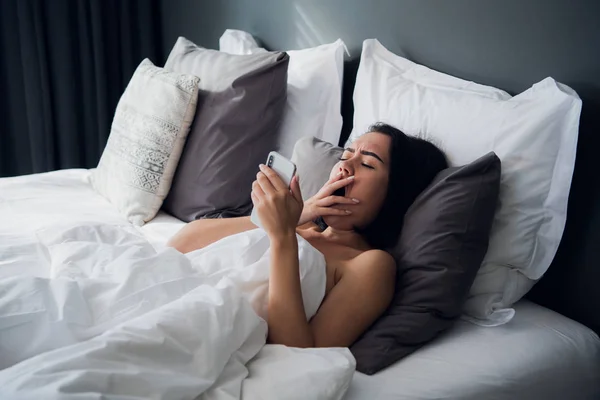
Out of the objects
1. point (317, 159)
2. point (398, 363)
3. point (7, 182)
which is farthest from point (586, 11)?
point (7, 182)

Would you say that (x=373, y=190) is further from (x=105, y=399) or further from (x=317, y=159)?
(x=105, y=399)

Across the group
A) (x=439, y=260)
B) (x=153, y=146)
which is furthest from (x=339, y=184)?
(x=153, y=146)

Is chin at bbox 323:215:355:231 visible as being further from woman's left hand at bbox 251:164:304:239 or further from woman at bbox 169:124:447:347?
woman's left hand at bbox 251:164:304:239

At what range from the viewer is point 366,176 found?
124cm

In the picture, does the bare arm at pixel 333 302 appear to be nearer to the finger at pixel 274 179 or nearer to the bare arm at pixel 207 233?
the finger at pixel 274 179

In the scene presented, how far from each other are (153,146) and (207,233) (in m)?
0.49

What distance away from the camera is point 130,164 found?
1.82 m

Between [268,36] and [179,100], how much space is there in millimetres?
606

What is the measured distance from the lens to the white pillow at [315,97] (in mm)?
1738

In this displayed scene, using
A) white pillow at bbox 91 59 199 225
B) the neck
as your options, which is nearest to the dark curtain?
white pillow at bbox 91 59 199 225

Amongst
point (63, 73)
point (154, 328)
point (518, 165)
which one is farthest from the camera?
point (63, 73)

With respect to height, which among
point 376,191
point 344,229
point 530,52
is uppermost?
point 530,52

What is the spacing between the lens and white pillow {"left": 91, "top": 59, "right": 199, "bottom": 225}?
5.88 feet

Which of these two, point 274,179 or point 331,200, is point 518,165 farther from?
point 274,179
